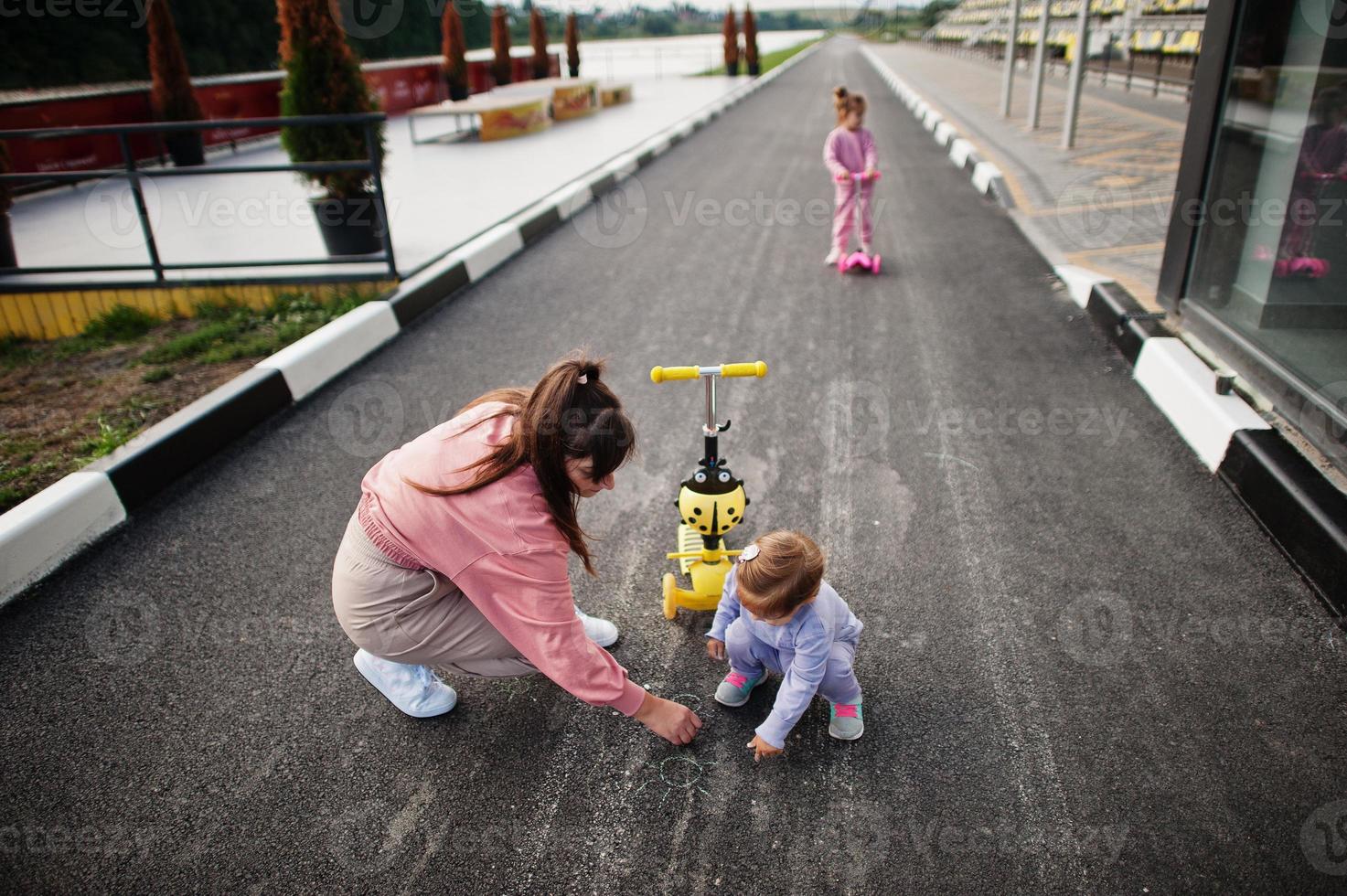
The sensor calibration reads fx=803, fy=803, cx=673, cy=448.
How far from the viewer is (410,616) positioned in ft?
7.21

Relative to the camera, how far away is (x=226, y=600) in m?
2.88

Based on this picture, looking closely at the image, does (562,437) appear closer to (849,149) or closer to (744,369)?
(744,369)

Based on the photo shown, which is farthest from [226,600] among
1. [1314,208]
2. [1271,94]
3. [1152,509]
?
[1271,94]

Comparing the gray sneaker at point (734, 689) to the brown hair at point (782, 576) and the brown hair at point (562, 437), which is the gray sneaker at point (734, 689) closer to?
the brown hair at point (782, 576)

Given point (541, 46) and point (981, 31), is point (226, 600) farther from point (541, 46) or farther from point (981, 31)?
point (981, 31)

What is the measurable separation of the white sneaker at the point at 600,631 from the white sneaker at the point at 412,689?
0.47 meters

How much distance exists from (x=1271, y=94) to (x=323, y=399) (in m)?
5.15

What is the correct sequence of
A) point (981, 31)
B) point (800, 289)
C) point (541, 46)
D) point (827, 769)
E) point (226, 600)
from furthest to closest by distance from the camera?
point (981, 31), point (541, 46), point (800, 289), point (226, 600), point (827, 769)

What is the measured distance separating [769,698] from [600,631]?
59 cm

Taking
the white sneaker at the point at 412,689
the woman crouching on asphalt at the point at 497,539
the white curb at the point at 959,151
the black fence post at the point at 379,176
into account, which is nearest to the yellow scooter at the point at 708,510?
the woman crouching on asphalt at the point at 497,539

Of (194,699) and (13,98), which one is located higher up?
(13,98)

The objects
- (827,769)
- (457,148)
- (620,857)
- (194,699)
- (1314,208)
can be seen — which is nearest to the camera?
(620,857)

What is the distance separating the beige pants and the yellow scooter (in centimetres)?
71

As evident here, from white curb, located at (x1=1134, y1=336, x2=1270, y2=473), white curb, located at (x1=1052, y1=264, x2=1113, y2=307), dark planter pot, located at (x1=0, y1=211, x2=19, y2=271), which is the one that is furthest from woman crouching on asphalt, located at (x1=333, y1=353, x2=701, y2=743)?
dark planter pot, located at (x1=0, y1=211, x2=19, y2=271)
